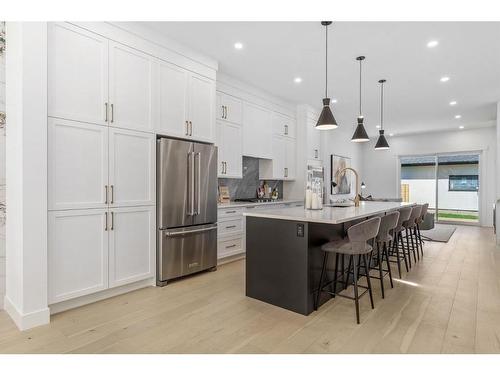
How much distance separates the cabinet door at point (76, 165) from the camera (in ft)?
8.57

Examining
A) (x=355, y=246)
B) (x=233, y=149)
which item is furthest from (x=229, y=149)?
(x=355, y=246)

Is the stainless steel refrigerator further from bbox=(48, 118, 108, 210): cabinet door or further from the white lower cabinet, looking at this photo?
bbox=(48, 118, 108, 210): cabinet door

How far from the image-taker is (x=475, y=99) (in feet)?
19.2

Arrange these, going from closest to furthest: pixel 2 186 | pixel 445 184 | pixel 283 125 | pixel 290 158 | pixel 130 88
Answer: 1. pixel 2 186
2. pixel 130 88
3. pixel 283 125
4. pixel 290 158
5. pixel 445 184

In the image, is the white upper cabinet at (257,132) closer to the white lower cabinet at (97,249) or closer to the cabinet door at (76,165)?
the white lower cabinet at (97,249)

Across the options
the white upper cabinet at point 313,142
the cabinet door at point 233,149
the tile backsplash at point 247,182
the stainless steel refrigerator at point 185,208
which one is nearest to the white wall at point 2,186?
the stainless steel refrigerator at point 185,208

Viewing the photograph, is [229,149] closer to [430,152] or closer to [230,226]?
[230,226]

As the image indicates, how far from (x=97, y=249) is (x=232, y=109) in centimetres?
289

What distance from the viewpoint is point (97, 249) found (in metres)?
2.92

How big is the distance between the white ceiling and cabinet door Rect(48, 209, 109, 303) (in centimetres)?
214

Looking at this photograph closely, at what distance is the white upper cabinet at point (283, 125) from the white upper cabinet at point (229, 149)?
3.53 feet
